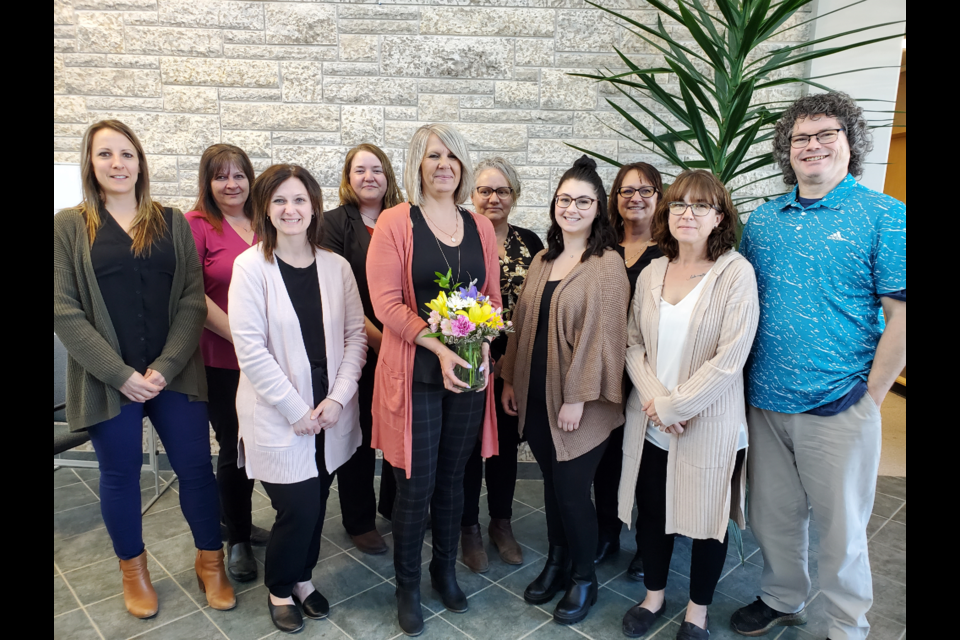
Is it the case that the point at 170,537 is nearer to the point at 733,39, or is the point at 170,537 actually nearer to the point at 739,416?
the point at 739,416

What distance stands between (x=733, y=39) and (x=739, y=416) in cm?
157

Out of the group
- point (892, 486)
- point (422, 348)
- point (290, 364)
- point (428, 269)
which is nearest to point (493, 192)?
point (428, 269)

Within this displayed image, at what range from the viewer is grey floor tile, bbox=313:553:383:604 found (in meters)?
2.35

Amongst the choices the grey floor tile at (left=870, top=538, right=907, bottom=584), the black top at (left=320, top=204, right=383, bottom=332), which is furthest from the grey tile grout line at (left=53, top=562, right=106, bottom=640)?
the grey floor tile at (left=870, top=538, right=907, bottom=584)

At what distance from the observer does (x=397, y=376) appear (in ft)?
6.54

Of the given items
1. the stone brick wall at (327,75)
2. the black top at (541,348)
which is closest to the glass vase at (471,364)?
the black top at (541,348)

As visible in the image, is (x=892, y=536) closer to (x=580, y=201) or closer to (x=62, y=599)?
(x=580, y=201)

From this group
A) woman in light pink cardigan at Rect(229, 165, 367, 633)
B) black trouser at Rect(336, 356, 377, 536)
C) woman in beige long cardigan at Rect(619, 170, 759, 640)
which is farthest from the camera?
black trouser at Rect(336, 356, 377, 536)

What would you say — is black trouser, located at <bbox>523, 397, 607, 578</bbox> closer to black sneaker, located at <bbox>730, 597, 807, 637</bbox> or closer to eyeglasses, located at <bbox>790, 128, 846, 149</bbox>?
black sneaker, located at <bbox>730, 597, 807, 637</bbox>

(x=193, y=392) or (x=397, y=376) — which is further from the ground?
(x=397, y=376)

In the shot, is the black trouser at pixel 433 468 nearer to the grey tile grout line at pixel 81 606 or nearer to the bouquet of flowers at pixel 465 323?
the bouquet of flowers at pixel 465 323

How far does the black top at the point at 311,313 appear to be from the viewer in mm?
2016

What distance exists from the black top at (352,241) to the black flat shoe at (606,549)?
1.39 meters
